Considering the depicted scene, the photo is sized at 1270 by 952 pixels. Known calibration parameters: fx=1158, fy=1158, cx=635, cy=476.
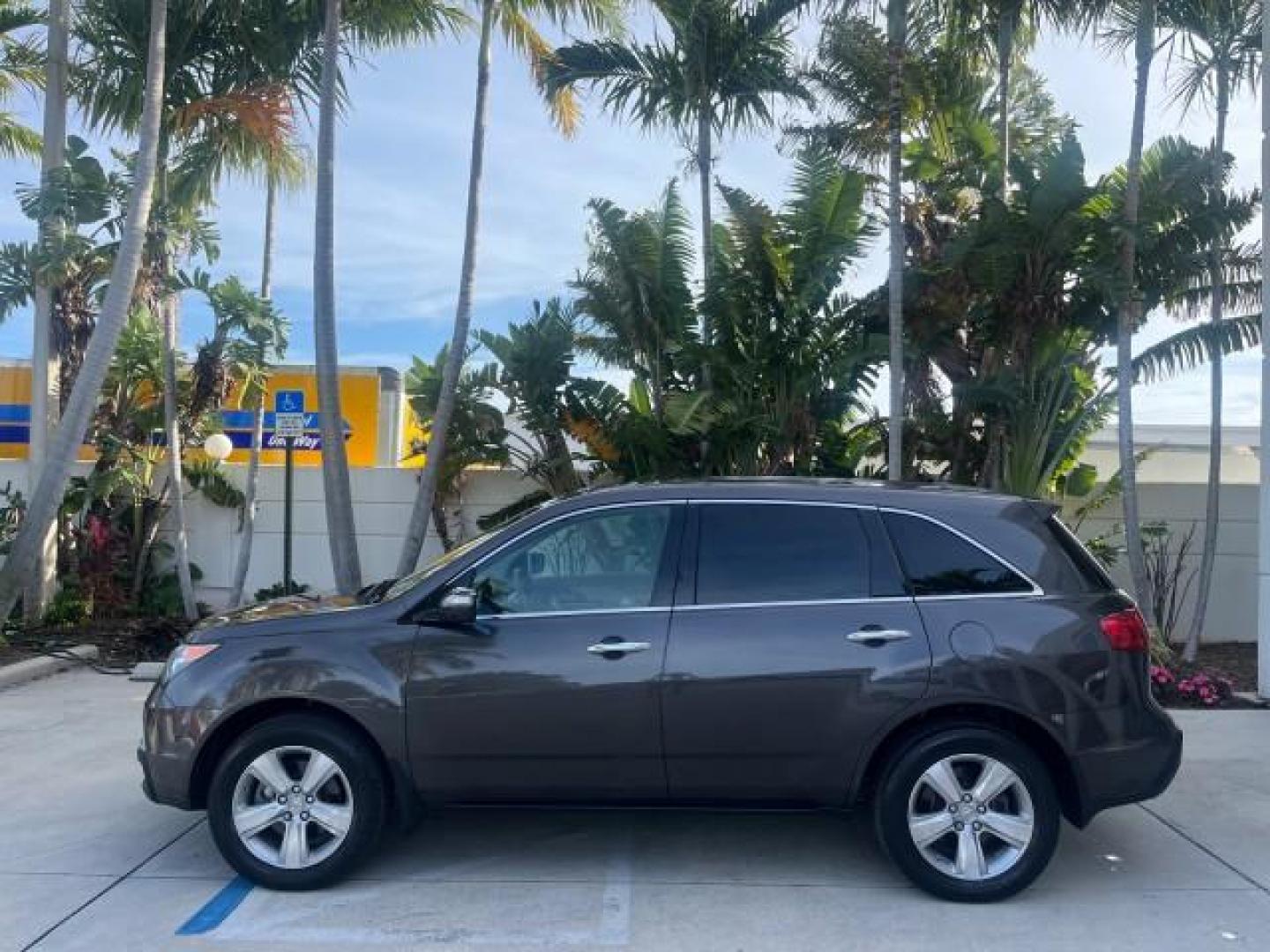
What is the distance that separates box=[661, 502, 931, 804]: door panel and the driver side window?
11.5 inches

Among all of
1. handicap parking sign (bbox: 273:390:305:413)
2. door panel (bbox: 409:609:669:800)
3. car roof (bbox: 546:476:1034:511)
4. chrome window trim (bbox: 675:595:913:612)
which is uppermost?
handicap parking sign (bbox: 273:390:305:413)

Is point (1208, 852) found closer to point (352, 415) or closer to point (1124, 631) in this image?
point (1124, 631)

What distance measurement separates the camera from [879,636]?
489 centimetres

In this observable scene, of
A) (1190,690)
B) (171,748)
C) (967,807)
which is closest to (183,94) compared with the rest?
(171,748)

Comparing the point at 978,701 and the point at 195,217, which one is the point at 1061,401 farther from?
the point at 195,217

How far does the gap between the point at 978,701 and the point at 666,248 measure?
8.00 m

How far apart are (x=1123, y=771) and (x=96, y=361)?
893cm

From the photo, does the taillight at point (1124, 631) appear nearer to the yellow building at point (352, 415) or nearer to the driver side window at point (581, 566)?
the driver side window at point (581, 566)

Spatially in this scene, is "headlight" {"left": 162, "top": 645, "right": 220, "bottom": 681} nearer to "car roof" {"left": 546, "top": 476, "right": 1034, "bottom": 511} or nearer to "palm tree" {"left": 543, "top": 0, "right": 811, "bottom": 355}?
"car roof" {"left": 546, "top": 476, "right": 1034, "bottom": 511}

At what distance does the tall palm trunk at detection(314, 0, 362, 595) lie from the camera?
10.6 m

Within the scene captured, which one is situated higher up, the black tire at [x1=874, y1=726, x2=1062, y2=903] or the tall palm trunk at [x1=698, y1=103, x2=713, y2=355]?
the tall palm trunk at [x1=698, y1=103, x2=713, y2=355]

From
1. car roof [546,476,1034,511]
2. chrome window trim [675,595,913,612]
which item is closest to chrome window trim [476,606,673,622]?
chrome window trim [675,595,913,612]

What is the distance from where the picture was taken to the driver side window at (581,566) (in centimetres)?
509

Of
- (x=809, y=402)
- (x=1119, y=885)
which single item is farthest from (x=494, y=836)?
(x=809, y=402)
